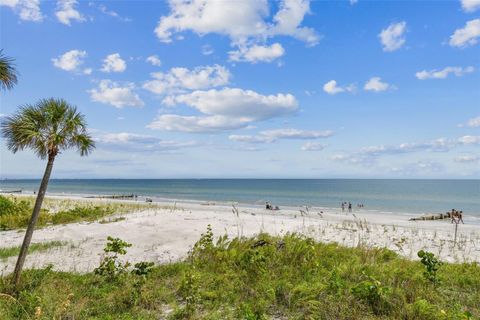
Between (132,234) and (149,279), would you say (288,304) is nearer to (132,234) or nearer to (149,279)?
(149,279)

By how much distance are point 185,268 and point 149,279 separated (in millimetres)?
1125

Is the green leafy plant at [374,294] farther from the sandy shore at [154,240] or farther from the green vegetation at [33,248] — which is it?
the green vegetation at [33,248]

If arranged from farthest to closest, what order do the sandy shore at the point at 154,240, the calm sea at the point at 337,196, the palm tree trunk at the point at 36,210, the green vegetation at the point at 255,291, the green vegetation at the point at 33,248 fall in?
1. the calm sea at the point at 337,196
2. the green vegetation at the point at 33,248
3. the sandy shore at the point at 154,240
4. the palm tree trunk at the point at 36,210
5. the green vegetation at the point at 255,291

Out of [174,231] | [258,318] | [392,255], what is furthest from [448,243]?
[258,318]

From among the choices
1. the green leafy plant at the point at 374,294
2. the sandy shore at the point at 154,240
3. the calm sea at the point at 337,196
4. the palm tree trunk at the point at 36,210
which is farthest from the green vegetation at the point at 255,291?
the calm sea at the point at 337,196

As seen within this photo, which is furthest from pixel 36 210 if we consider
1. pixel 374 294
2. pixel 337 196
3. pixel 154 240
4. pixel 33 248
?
pixel 337 196

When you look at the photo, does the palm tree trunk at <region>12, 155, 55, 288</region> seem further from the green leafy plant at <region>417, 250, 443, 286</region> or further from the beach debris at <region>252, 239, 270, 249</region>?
the green leafy plant at <region>417, 250, 443, 286</region>

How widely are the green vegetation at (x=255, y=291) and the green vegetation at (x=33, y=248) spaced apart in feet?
12.4

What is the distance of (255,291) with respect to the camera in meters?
7.66

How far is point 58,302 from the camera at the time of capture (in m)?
7.04

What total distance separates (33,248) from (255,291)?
907cm

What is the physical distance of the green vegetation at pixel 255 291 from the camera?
21.7 ft

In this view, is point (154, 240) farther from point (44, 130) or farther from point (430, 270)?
point (430, 270)

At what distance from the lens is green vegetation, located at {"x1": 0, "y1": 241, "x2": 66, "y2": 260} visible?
1155 cm
